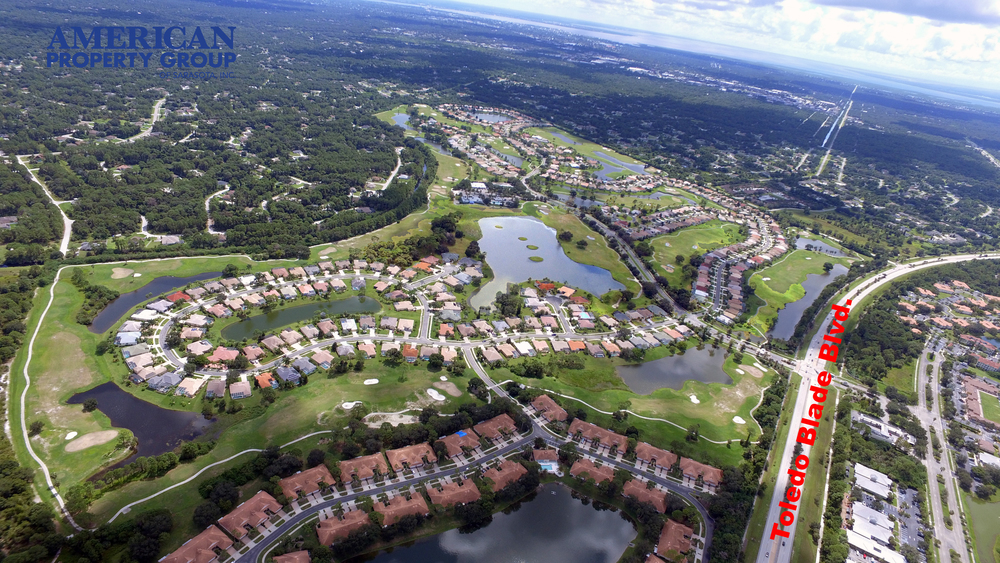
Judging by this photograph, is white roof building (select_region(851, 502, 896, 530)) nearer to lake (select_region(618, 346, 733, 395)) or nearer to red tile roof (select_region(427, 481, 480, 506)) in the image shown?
lake (select_region(618, 346, 733, 395))

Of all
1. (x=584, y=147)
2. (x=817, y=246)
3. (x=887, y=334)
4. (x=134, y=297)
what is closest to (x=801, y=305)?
(x=887, y=334)

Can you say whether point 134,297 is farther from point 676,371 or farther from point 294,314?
point 676,371

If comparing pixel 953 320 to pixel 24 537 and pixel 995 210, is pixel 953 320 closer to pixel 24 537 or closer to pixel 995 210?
pixel 995 210

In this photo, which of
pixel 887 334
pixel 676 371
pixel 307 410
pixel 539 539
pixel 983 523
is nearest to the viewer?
pixel 539 539

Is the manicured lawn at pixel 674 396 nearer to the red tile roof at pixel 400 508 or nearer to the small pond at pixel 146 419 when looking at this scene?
the red tile roof at pixel 400 508

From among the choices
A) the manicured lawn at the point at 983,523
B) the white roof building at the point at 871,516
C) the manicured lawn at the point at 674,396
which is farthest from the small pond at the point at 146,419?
the manicured lawn at the point at 983,523

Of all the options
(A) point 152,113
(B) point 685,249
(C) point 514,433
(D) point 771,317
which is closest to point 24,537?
(C) point 514,433
